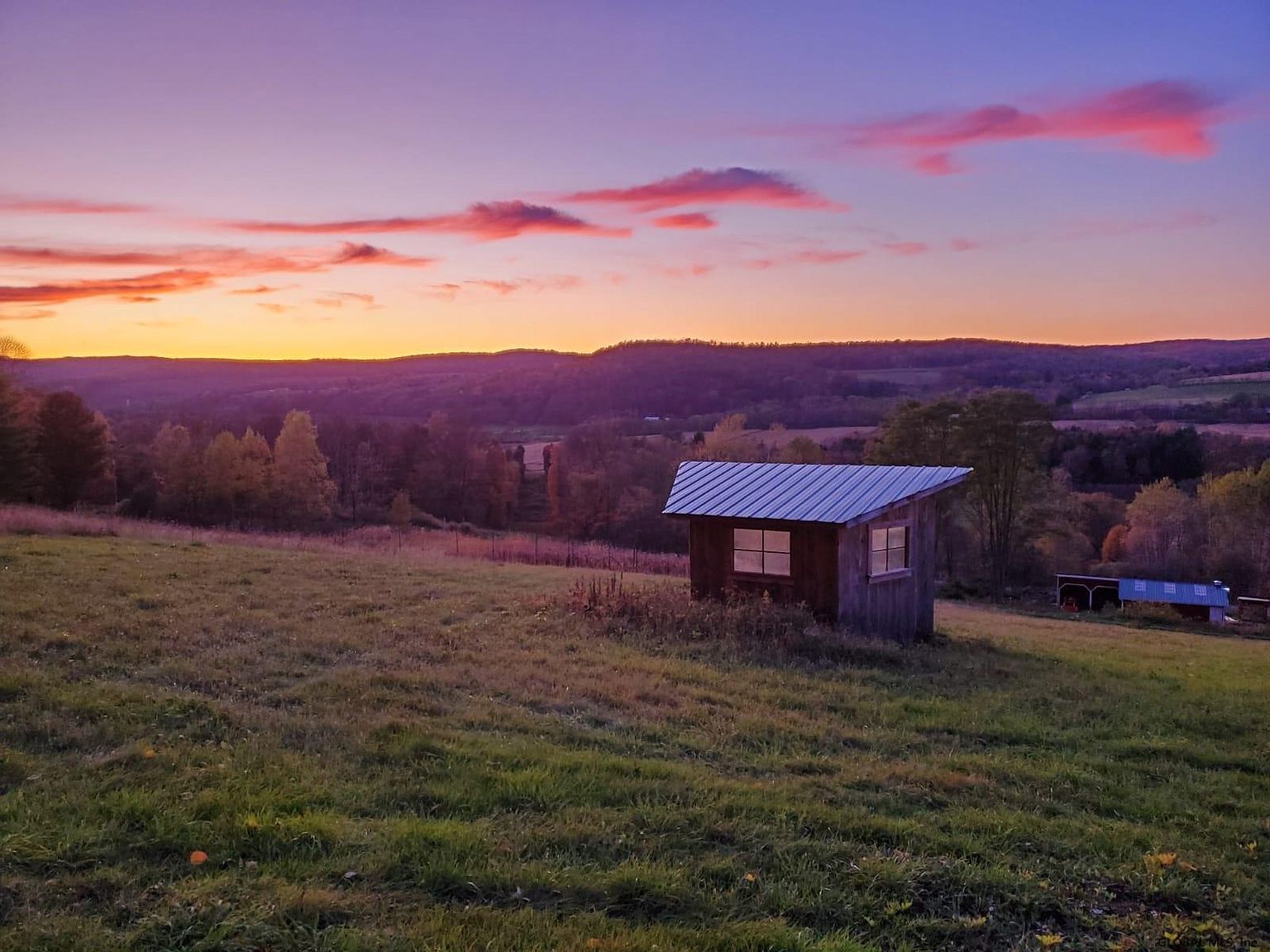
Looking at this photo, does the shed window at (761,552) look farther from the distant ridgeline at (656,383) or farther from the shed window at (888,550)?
the distant ridgeline at (656,383)

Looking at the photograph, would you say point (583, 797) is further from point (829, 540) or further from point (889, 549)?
point (889, 549)

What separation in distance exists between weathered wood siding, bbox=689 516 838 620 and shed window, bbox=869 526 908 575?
1182 mm

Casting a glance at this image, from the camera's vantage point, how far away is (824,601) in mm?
15008

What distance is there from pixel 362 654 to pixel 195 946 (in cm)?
697

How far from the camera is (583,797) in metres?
6.36

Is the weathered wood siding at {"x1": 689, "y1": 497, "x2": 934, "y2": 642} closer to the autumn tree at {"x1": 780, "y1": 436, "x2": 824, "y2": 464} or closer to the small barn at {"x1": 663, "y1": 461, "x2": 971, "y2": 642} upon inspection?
the small barn at {"x1": 663, "y1": 461, "x2": 971, "y2": 642}

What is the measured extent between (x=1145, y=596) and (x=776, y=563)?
1173 inches

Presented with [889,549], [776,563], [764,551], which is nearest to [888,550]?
[889,549]

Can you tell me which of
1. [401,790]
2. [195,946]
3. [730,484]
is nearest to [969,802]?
[401,790]

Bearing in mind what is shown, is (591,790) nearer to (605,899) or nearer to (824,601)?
(605,899)

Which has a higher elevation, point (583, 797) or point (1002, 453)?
point (1002, 453)

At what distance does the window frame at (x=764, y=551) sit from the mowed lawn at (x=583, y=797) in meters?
3.01

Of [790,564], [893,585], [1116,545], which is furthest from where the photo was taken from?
[1116,545]

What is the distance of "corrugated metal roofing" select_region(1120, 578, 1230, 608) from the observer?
36688mm
